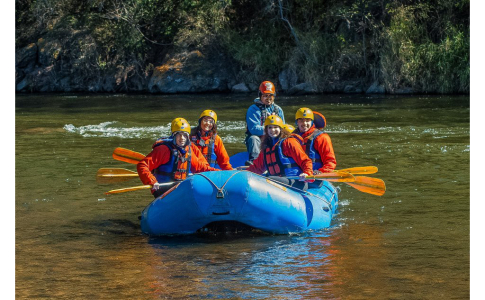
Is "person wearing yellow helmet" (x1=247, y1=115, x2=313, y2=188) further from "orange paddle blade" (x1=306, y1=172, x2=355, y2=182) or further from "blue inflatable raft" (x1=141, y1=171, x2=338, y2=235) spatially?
"blue inflatable raft" (x1=141, y1=171, x2=338, y2=235)

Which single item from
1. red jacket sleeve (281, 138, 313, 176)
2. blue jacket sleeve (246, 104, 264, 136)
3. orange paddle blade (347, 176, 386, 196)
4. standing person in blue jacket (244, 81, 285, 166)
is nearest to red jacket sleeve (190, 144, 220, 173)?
red jacket sleeve (281, 138, 313, 176)

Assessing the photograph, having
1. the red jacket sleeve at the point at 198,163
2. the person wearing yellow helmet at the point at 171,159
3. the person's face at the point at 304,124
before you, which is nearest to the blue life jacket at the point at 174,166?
the person wearing yellow helmet at the point at 171,159

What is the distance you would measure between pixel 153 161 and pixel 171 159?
0.62 feet

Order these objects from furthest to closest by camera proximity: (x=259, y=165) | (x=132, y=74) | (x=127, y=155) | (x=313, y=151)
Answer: (x=132, y=74) < (x=127, y=155) < (x=313, y=151) < (x=259, y=165)

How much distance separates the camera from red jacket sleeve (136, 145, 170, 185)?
7.54 m

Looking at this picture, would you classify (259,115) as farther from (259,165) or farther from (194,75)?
(194,75)

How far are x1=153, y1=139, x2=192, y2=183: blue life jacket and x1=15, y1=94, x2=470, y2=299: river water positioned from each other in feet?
2.04

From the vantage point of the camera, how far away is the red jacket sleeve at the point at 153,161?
7.54m

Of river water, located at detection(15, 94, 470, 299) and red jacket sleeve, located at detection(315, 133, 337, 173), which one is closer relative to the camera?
river water, located at detection(15, 94, 470, 299)

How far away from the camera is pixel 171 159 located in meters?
7.72

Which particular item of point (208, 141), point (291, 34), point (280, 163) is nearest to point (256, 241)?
point (280, 163)

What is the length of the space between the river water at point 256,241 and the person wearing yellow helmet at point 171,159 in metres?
0.61

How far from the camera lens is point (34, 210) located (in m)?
8.59

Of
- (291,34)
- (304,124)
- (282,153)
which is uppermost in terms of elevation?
(291,34)
